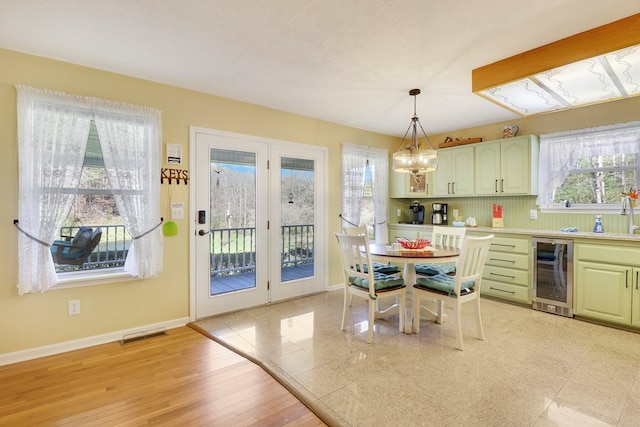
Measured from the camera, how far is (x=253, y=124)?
3707 millimetres

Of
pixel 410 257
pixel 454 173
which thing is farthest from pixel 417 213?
pixel 410 257

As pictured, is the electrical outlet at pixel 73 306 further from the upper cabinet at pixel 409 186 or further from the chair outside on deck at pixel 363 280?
the upper cabinet at pixel 409 186

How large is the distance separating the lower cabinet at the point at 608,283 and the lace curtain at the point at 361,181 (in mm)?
2543

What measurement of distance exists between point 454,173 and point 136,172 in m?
4.23

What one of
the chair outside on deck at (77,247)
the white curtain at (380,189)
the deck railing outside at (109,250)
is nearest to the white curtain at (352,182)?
the white curtain at (380,189)

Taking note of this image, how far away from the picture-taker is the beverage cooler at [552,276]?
11.0 ft

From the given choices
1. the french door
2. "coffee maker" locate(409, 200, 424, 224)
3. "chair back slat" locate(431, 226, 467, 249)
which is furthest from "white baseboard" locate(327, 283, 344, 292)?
"coffee maker" locate(409, 200, 424, 224)

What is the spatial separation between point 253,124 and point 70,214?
2.04 meters

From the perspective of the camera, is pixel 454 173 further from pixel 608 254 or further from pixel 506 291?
pixel 608 254

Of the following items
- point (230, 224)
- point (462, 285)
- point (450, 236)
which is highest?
point (230, 224)

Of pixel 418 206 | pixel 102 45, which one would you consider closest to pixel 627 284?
pixel 418 206

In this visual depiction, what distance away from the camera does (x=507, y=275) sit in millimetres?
3865

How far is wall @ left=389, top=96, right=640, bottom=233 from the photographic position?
3.43m

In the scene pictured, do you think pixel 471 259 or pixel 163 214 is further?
pixel 163 214
